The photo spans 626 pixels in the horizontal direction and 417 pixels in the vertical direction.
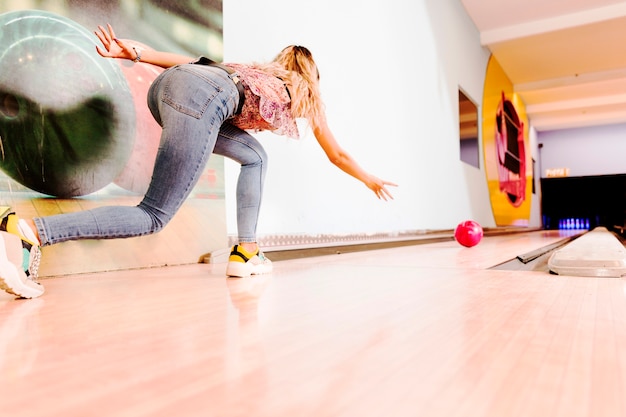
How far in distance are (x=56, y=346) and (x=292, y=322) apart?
373 mm

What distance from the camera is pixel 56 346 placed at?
72 cm

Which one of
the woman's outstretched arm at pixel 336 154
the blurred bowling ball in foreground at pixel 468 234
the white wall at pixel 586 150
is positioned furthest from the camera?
the white wall at pixel 586 150

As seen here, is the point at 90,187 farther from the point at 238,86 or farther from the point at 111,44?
the point at 238,86

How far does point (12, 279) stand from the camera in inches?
43.6

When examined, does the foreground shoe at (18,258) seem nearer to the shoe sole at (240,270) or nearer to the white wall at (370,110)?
A: the shoe sole at (240,270)

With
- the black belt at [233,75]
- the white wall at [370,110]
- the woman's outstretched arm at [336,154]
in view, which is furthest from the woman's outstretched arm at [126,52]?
the white wall at [370,110]

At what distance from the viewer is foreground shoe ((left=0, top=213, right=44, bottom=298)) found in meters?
1.08

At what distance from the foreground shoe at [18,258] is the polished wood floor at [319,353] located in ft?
0.16

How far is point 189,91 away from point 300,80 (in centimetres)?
45

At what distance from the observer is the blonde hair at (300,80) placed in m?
1.70

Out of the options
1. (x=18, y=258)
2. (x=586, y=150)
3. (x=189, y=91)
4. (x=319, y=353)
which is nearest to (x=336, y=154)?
(x=189, y=91)

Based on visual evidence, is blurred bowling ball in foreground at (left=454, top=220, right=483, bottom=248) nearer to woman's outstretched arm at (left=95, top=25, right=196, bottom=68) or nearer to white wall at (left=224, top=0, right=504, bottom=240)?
white wall at (left=224, top=0, right=504, bottom=240)

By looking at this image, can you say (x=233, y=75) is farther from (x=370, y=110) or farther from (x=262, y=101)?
(x=370, y=110)

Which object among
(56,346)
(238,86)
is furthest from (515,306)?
(238,86)
